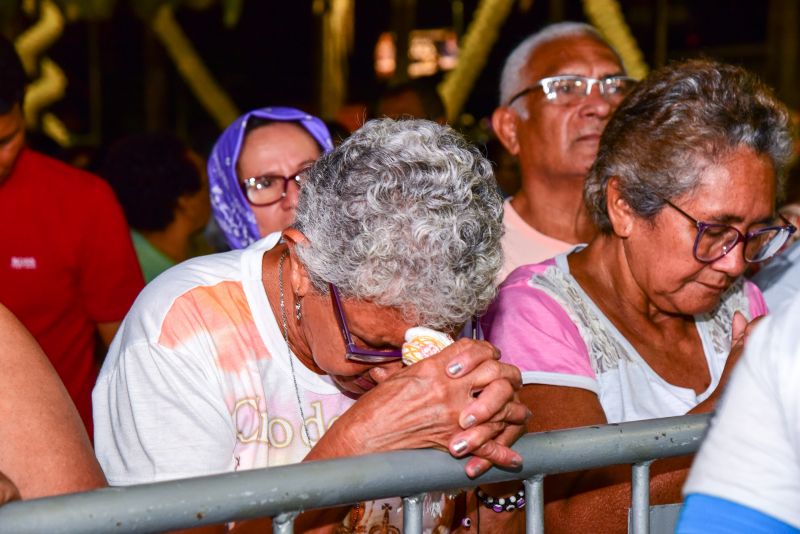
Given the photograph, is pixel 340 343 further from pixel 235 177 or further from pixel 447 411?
pixel 235 177

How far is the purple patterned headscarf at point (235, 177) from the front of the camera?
3475mm

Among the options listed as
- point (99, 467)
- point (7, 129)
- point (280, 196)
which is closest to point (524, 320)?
point (99, 467)

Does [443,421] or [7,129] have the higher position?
[7,129]

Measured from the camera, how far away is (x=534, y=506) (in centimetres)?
194

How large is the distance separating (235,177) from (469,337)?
147cm

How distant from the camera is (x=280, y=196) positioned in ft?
11.3

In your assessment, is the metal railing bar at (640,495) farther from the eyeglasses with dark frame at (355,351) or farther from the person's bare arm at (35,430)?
the person's bare arm at (35,430)

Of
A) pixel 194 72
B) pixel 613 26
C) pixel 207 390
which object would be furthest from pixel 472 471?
pixel 194 72

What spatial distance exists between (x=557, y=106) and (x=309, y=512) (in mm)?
2036

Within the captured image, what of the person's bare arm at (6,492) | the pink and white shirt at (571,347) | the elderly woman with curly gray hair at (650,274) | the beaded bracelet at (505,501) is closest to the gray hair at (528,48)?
the elderly woman with curly gray hair at (650,274)

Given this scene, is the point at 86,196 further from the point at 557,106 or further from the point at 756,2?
the point at 756,2

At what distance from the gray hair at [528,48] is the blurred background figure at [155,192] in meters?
1.80

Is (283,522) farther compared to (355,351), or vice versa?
(355,351)

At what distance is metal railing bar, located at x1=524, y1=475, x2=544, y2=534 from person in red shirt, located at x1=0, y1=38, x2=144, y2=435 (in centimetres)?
204
